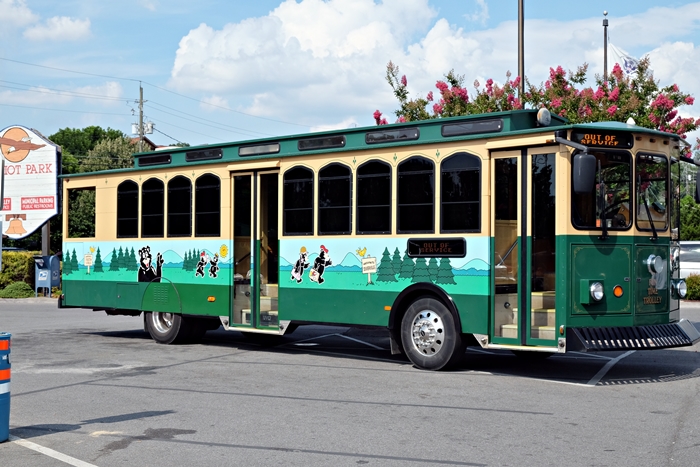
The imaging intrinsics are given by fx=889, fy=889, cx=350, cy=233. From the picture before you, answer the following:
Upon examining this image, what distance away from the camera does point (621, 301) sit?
420 inches

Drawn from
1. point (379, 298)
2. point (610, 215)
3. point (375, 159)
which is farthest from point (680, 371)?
point (375, 159)

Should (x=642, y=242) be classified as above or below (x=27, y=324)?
above

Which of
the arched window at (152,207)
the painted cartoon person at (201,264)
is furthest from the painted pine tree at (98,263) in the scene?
the painted cartoon person at (201,264)

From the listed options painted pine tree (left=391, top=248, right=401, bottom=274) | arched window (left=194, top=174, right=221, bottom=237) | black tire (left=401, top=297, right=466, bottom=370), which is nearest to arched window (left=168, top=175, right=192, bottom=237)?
arched window (left=194, top=174, right=221, bottom=237)

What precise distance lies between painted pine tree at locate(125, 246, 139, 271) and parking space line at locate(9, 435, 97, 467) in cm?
797

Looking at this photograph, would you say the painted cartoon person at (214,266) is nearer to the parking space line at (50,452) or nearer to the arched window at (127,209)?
the arched window at (127,209)

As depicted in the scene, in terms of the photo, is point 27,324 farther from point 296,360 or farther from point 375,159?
point 375,159

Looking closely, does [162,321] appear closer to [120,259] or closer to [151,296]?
[151,296]

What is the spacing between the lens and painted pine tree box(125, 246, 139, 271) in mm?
15523

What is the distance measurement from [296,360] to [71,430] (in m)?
5.28

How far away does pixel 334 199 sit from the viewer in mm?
12727

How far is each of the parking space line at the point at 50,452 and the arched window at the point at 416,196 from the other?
5895 mm

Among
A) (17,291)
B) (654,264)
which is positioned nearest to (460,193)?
(654,264)

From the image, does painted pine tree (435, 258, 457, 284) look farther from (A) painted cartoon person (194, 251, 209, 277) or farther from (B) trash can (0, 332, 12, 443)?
(B) trash can (0, 332, 12, 443)
